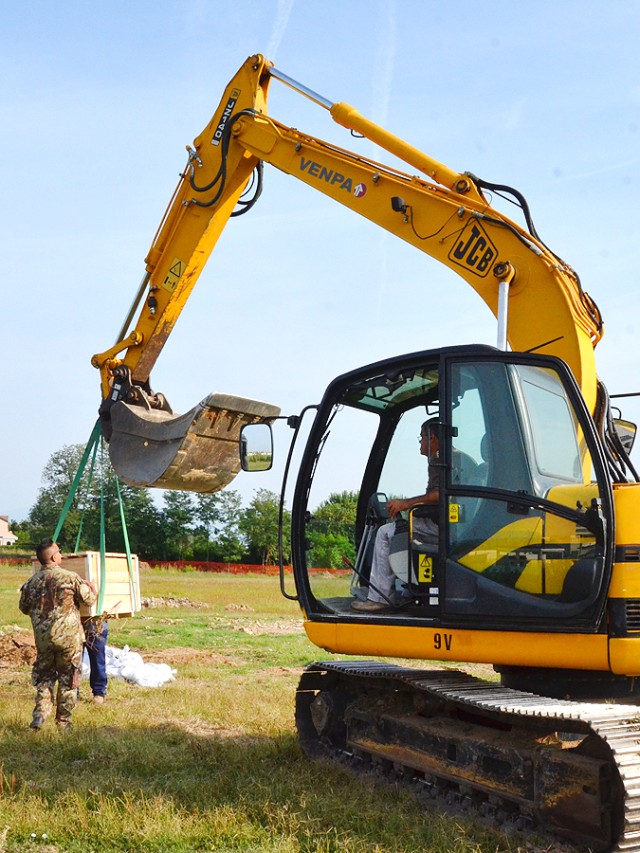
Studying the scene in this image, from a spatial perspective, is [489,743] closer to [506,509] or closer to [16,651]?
[506,509]

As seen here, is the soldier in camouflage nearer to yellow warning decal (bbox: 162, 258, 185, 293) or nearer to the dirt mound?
yellow warning decal (bbox: 162, 258, 185, 293)

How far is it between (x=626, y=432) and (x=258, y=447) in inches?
113

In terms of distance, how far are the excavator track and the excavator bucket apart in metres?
2.40

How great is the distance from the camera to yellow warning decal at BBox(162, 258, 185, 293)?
32.8 ft

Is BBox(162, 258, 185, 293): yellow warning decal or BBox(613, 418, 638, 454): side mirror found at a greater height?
BBox(162, 258, 185, 293): yellow warning decal

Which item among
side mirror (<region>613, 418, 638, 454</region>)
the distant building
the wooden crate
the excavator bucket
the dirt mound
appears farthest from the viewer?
the distant building

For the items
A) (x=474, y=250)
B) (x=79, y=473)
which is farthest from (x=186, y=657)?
(x=474, y=250)

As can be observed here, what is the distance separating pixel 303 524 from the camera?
6922 millimetres

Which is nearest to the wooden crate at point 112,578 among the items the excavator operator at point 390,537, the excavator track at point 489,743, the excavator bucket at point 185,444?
the excavator bucket at point 185,444

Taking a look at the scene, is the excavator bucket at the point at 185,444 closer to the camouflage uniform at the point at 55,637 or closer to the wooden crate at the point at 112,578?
the camouflage uniform at the point at 55,637

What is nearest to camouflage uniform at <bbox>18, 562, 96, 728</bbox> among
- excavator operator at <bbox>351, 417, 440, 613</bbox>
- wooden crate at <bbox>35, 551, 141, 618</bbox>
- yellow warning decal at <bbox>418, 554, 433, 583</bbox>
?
wooden crate at <bbox>35, 551, 141, 618</bbox>

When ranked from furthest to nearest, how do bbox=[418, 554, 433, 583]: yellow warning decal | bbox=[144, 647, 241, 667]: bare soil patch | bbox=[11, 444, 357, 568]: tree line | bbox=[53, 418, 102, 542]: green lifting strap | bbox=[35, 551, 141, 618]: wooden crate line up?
bbox=[11, 444, 357, 568]: tree line, bbox=[144, 647, 241, 667]: bare soil patch, bbox=[35, 551, 141, 618]: wooden crate, bbox=[53, 418, 102, 542]: green lifting strap, bbox=[418, 554, 433, 583]: yellow warning decal

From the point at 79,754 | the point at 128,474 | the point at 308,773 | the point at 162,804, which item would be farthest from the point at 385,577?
the point at 128,474

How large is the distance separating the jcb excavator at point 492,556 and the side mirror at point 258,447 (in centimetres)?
5
